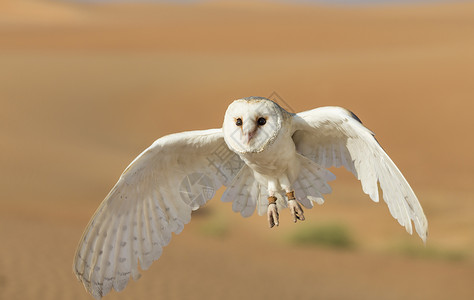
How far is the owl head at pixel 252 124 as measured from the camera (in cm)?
400

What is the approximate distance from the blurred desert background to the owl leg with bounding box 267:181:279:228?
137 inches

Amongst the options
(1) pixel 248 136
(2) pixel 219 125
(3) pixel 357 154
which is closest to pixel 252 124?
(1) pixel 248 136

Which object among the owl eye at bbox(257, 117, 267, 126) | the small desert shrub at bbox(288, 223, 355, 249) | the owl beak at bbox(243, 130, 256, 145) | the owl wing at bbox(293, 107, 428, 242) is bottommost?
the small desert shrub at bbox(288, 223, 355, 249)

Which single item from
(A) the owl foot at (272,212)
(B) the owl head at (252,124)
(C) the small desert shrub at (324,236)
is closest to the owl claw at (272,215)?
(A) the owl foot at (272,212)

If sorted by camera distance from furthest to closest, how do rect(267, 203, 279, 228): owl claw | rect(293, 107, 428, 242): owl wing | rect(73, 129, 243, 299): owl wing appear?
rect(73, 129, 243, 299): owl wing
rect(267, 203, 279, 228): owl claw
rect(293, 107, 428, 242): owl wing

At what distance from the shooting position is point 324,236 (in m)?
20.7

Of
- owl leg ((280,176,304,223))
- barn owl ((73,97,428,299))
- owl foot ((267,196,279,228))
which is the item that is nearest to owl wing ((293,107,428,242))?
barn owl ((73,97,428,299))

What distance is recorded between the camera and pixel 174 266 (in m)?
17.5

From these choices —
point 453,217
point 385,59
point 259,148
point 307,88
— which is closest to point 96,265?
point 259,148

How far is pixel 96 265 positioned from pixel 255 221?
17.6 m

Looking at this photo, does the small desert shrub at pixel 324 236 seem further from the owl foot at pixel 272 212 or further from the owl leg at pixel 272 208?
the owl foot at pixel 272 212

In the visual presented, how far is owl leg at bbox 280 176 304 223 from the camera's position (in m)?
4.42

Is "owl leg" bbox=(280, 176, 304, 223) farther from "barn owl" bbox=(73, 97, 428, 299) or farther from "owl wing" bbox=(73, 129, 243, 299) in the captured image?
"owl wing" bbox=(73, 129, 243, 299)

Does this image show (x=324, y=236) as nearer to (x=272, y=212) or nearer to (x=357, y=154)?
(x=357, y=154)
